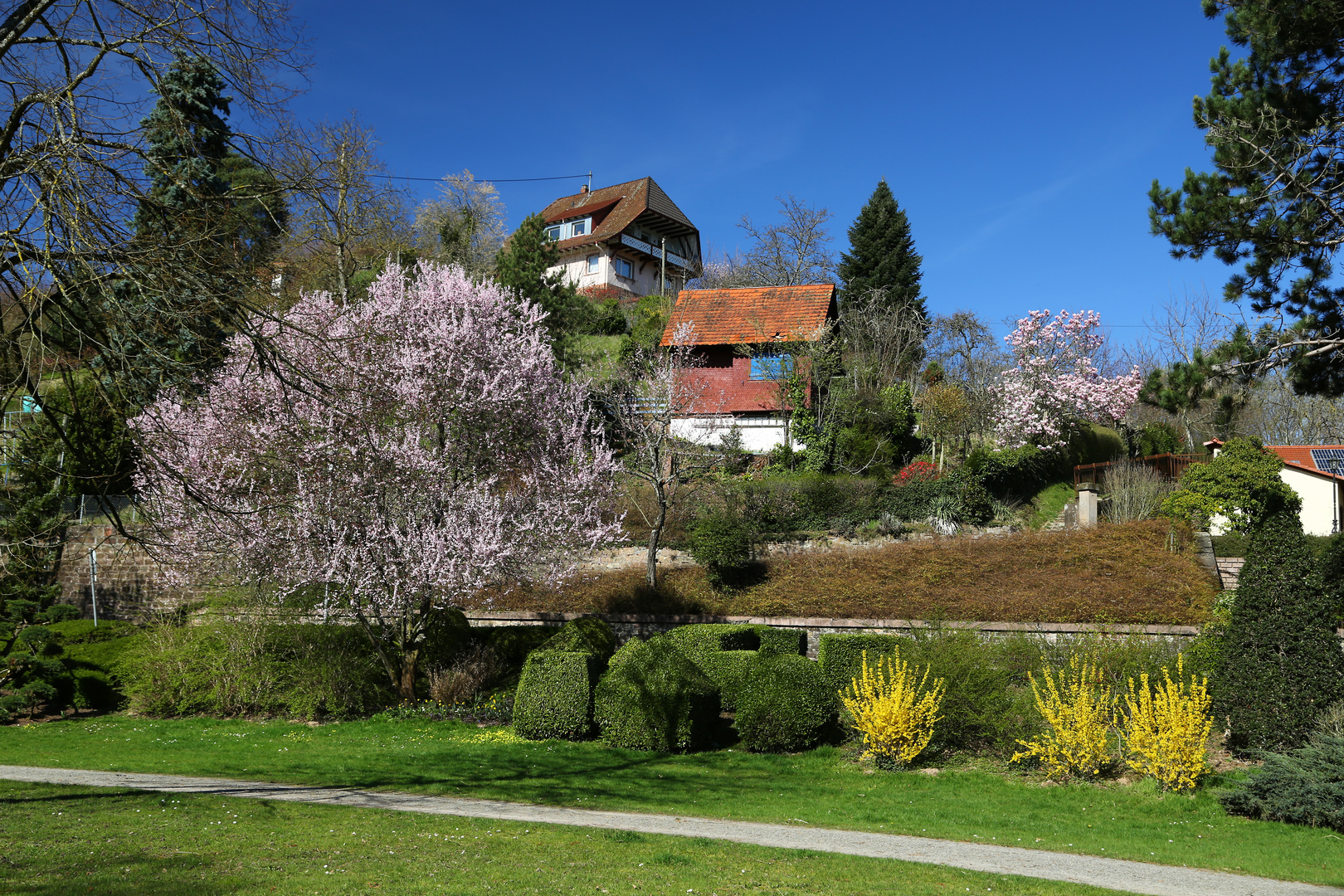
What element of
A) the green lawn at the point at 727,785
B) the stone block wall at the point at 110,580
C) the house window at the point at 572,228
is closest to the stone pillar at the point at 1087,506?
the green lawn at the point at 727,785

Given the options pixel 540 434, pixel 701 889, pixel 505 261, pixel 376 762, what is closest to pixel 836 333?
pixel 505 261

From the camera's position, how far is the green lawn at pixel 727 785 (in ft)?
25.5

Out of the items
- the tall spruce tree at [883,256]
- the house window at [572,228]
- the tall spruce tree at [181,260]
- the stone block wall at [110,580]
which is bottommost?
the stone block wall at [110,580]

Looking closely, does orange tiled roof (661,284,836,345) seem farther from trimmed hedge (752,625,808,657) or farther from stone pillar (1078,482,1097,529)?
trimmed hedge (752,625,808,657)

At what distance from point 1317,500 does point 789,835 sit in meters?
28.2

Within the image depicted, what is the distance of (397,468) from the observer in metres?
13.5

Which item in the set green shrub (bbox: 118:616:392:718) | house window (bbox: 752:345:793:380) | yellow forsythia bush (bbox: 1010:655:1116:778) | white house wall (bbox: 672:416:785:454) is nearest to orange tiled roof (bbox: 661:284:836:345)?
house window (bbox: 752:345:793:380)

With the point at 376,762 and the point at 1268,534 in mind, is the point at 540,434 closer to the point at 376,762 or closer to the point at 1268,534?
the point at 376,762

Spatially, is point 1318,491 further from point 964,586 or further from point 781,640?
point 781,640

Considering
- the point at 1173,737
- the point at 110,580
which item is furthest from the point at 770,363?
the point at 110,580

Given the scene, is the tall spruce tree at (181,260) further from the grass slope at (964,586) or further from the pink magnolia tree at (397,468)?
the grass slope at (964,586)

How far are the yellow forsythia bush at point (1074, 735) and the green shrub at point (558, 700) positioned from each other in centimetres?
587

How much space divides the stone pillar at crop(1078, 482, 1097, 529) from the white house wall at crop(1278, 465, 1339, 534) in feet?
38.0

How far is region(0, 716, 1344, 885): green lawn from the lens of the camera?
7.79 metres
